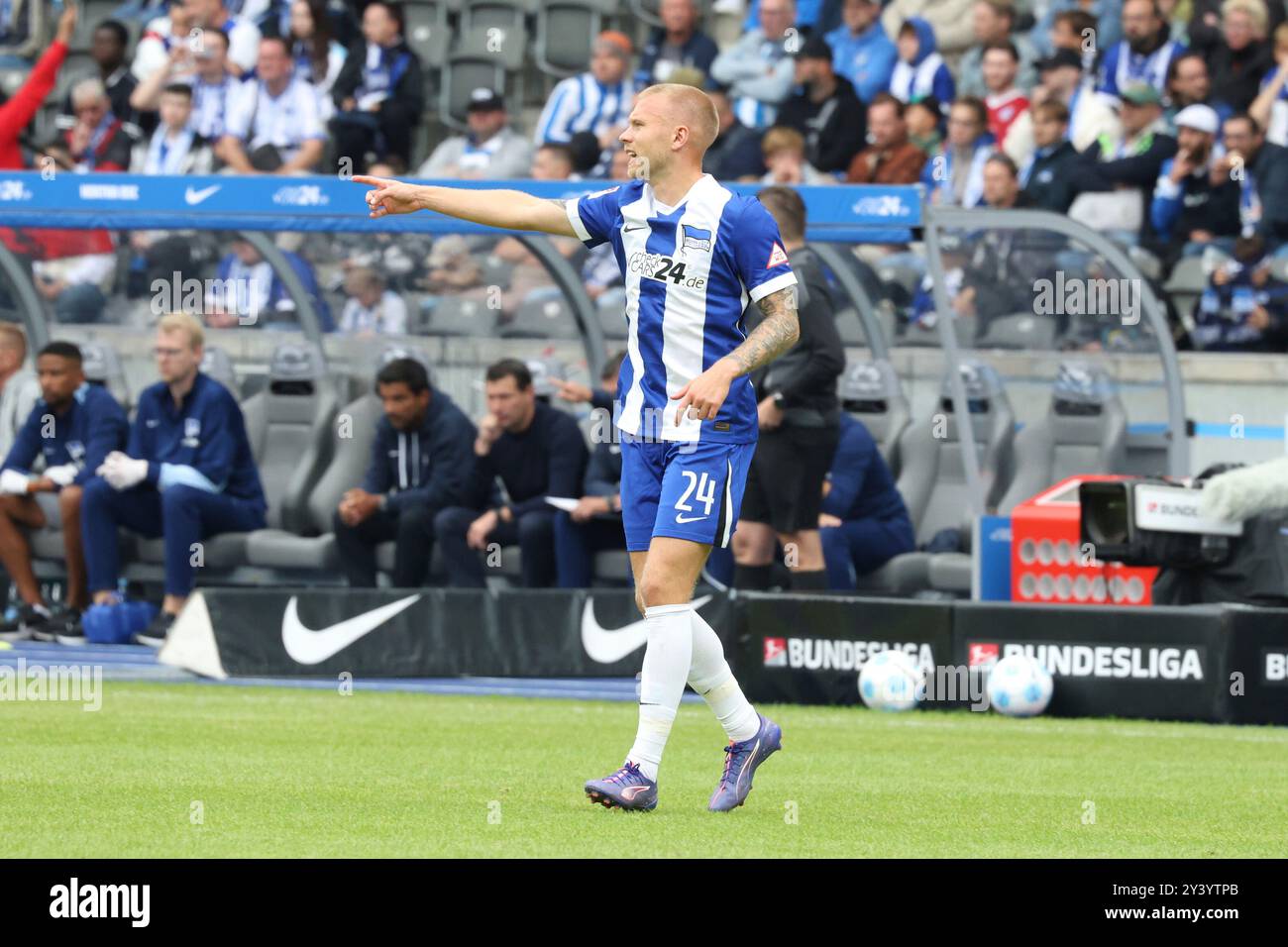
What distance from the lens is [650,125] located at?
6.71 metres

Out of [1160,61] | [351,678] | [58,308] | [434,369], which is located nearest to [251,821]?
[351,678]

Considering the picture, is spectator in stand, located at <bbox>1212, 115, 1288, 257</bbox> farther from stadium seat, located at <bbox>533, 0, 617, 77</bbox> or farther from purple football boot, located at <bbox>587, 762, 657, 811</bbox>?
purple football boot, located at <bbox>587, 762, 657, 811</bbox>

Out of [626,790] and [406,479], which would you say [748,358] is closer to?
[626,790]

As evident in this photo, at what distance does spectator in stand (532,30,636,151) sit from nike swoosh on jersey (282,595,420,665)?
6.54m

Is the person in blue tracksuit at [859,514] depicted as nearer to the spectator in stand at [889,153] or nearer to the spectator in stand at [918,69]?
the spectator in stand at [889,153]

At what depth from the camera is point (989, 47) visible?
16.5 meters

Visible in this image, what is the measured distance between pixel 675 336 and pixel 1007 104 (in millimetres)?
10013

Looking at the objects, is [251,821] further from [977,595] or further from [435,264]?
[435,264]

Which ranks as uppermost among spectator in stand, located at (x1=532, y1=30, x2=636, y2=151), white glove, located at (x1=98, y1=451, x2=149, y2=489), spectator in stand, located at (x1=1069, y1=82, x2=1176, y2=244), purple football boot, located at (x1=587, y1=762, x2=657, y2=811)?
spectator in stand, located at (x1=532, y1=30, x2=636, y2=151)

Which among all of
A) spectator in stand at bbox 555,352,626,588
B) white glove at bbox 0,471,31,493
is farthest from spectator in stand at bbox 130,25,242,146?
spectator in stand at bbox 555,352,626,588

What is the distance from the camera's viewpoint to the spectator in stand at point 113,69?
19.8m

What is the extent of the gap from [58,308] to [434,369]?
102 inches

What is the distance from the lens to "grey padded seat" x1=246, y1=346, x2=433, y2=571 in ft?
44.8
